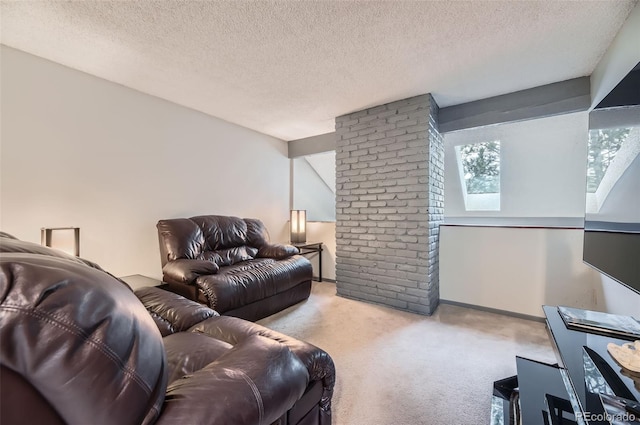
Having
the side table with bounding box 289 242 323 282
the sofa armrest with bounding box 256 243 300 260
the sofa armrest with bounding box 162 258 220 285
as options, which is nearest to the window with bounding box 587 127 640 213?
the sofa armrest with bounding box 256 243 300 260

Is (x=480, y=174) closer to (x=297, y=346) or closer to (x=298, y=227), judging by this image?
(x=298, y=227)

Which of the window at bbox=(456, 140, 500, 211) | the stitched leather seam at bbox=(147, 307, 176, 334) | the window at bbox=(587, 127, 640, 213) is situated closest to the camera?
the window at bbox=(587, 127, 640, 213)

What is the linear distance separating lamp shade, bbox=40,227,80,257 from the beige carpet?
5.52ft

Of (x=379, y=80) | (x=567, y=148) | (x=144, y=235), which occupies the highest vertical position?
(x=379, y=80)

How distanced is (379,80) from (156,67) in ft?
6.48

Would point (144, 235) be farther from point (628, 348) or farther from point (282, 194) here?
point (628, 348)

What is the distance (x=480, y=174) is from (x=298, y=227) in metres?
2.89

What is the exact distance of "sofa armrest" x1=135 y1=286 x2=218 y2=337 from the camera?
4.61 feet

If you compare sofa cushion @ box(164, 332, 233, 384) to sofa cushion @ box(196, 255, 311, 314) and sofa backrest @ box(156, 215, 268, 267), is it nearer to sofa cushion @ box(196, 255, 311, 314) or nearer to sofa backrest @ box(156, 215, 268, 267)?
sofa cushion @ box(196, 255, 311, 314)

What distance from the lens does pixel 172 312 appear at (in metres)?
1.48

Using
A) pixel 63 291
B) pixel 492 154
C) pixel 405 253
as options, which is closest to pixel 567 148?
pixel 492 154

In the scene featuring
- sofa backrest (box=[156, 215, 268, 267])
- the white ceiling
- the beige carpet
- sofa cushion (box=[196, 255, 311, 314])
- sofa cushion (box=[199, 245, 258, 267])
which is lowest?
the beige carpet

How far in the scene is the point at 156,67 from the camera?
2.24 meters

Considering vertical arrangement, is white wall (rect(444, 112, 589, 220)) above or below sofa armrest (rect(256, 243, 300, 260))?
above
